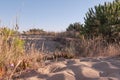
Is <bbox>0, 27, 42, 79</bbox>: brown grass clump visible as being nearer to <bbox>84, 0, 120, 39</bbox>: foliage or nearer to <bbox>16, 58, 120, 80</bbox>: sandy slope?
<bbox>16, 58, 120, 80</bbox>: sandy slope

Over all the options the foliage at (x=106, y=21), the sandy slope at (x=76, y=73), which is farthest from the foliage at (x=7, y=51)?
the foliage at (x=106, y=21)

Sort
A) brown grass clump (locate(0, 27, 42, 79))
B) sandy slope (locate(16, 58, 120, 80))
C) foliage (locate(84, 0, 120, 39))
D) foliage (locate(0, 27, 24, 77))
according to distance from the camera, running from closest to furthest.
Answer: sandy slope (locate(16, 58, 120, 80))
brown grass clump (locate(0, 27, 42, 79))
foliage (locate(0, 27, 24, 77))
foliage (locate(84, 0, 120, 39))

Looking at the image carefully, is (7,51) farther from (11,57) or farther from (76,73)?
(76,73)

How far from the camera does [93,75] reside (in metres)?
5.42

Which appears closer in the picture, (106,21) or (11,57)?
(11,57)

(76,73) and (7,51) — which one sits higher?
(7,51)

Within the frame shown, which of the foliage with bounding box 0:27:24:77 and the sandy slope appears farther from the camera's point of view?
the foliage with bounding box 0:27:24:77

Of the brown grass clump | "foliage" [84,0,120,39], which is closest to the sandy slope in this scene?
the brown grass clump

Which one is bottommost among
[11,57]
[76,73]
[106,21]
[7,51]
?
[76,73]

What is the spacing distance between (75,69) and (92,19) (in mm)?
12402

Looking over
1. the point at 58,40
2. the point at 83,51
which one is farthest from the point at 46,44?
the point at 83,51

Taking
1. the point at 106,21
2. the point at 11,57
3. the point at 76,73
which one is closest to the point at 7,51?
the point at 11,57

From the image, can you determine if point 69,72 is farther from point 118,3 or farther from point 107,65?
point 118,3

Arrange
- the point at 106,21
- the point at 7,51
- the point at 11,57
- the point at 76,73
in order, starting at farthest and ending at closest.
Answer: the point at 106,21 < the point at 11,57 < the point at 7,51 < the point at 76,73
